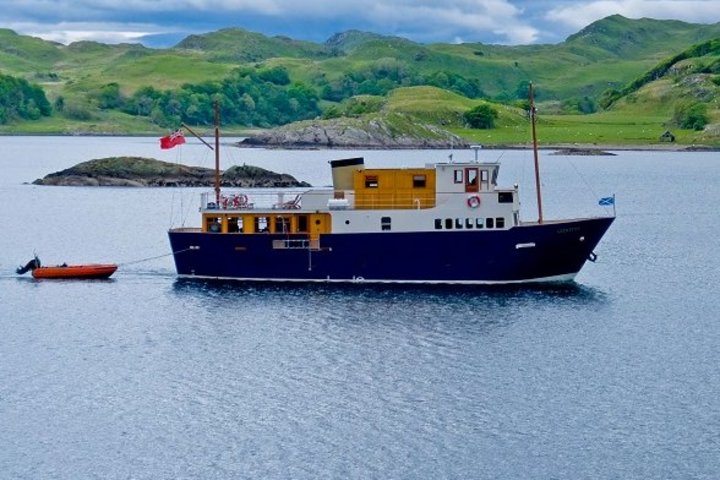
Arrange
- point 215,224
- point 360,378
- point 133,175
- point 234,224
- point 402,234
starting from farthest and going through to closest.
Result: point 133,175 → point 215,224 → point 234,224 → point 402,234 → point 360,378

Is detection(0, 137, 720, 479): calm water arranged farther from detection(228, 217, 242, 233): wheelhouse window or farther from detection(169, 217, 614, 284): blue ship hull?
detection(228, 217, 242, 233): wheelhouse window

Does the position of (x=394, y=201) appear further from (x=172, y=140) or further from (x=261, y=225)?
(x=172, y=140)

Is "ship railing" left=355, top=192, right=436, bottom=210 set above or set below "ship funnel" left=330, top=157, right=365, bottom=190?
below

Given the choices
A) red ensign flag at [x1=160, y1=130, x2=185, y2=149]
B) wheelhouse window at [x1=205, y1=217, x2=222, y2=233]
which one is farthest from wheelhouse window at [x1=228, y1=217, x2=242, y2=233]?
red ensign flag at [x1=160, y1=130, x2=185, y2=149]

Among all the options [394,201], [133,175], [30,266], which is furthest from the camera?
[133,175]

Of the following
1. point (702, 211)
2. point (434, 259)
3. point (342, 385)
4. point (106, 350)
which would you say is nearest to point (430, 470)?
point (342, 385)

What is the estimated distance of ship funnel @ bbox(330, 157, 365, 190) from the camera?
252 ft

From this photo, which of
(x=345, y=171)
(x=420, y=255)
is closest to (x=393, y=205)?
(x=420, y=255)

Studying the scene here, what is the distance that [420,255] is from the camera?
246 ft

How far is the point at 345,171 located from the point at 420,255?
6954mm

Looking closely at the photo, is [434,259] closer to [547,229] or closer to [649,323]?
[547,229]

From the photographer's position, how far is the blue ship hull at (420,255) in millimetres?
74562

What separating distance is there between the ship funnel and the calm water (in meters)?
6.91

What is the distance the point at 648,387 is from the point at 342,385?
1318 centimetres
